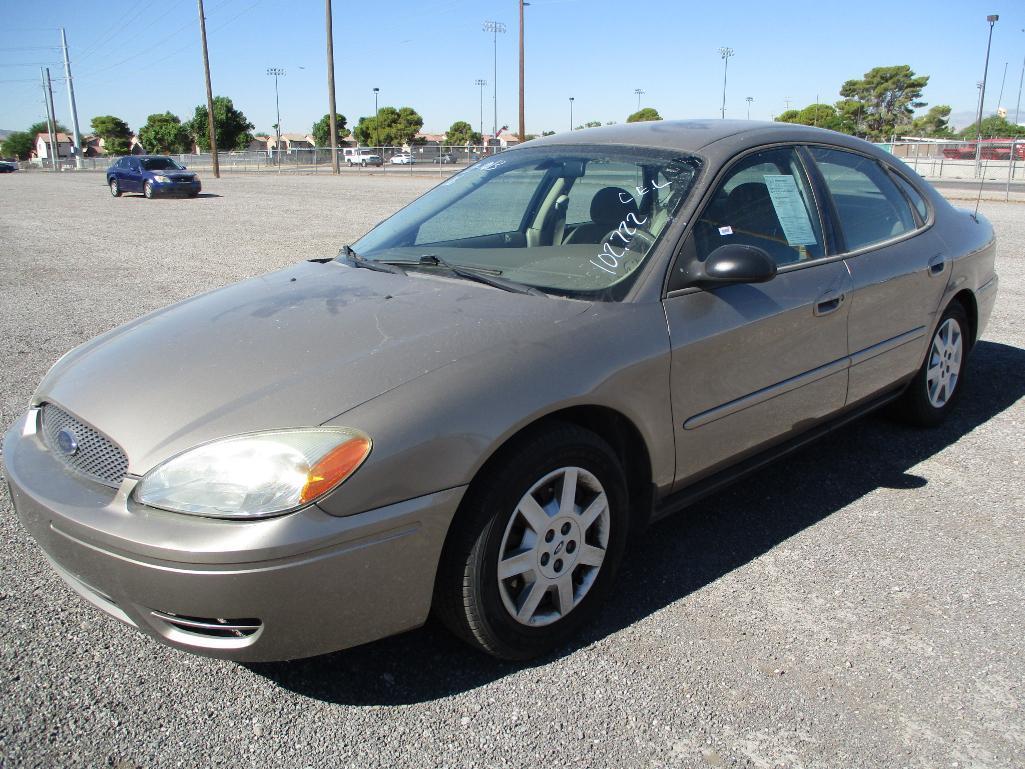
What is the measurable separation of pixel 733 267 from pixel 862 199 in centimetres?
144

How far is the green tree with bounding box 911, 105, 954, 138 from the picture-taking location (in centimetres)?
8012

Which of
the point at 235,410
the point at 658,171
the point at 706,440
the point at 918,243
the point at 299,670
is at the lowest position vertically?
the point at 299,670

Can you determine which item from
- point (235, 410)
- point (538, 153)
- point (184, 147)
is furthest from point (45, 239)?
point (184, 147)

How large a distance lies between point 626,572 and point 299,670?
1226 millimetres

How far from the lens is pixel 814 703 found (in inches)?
95.2

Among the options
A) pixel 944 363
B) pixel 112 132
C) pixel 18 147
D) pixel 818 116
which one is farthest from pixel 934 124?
pixel 18 147

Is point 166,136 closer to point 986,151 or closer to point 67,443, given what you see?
point 986,151

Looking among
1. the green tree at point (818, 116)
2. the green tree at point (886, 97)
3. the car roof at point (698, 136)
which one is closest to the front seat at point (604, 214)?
the car roof at point (698, 136)

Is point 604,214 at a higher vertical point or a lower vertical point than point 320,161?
lower

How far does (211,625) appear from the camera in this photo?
2184 mm

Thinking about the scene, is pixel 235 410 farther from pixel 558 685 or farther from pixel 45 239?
pixel 45 239

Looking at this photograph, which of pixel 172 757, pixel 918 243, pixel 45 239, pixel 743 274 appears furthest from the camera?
pixel 45 239

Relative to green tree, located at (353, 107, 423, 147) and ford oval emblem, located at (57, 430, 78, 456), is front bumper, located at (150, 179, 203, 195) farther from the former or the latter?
green tree, located at (353, 107, 423, 147)

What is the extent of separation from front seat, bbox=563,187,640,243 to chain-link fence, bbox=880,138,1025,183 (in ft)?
116
